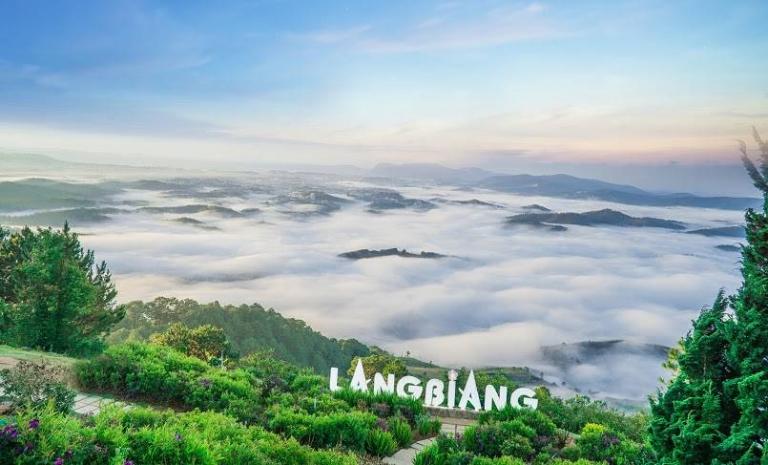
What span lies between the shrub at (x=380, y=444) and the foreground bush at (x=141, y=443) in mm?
898

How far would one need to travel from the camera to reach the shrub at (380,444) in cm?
705

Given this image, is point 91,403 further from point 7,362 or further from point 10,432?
point 10,432

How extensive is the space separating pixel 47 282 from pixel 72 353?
173 cm

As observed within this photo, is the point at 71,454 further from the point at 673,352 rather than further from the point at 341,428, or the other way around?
the point at 673,352

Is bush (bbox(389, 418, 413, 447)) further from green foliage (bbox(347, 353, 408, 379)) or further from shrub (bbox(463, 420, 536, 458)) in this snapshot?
green foliage (bbox(347, 353, 408, 379))

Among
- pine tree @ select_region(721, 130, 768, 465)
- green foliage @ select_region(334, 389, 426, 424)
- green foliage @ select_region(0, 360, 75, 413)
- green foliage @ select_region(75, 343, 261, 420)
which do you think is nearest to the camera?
pine tree @ select_region(721, 130, 768, 465)

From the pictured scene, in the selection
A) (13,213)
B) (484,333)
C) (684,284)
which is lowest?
(484,333)

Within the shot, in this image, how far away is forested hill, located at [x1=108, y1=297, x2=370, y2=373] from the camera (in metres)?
40.5

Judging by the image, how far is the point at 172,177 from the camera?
11038cm

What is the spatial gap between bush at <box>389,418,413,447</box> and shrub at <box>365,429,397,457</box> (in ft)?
0.98

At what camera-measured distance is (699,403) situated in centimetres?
428

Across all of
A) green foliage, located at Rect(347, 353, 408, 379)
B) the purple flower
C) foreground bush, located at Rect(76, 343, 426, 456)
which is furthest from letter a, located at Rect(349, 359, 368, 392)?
green foliage, located at Rect(347, 353, 408, 379)

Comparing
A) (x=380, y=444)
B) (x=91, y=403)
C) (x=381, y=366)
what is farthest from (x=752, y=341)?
(x=381, y=366)

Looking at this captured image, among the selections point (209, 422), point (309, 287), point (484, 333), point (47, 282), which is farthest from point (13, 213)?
point (209, 422)
